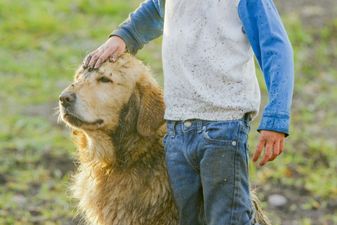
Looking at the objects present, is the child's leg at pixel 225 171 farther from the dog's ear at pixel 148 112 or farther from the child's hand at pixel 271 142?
the dog's ear at pixel 148 112

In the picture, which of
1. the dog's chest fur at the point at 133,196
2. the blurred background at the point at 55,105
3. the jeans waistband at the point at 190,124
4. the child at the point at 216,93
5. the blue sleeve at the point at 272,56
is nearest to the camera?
the blue sleeve at the point at 272,56

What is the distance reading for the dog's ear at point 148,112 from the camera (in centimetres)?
453

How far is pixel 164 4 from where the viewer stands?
459cm

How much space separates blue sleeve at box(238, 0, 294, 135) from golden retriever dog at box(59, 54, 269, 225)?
80 centimetres

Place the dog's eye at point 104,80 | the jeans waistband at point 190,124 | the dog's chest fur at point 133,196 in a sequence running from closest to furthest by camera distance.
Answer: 1. the jeans waistband at point 190,124
2. the dog's eye at point 104,80
3. the dog's chest fur at point 133,196

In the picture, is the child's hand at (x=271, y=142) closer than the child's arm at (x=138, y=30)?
Yes

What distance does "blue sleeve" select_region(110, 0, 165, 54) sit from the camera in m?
4.69

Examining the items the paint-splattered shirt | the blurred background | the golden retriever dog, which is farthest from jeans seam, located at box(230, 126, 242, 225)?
the blurred background

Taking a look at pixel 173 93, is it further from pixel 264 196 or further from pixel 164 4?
pixel 264 196

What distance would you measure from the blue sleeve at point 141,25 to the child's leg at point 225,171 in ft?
2.86

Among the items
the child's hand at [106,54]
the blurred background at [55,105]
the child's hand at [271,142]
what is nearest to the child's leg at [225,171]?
the child's hand at [271,142]

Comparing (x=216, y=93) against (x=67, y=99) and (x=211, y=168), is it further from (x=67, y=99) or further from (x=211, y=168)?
(x=67, y=99)

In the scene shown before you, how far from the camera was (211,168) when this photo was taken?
13.3 ft

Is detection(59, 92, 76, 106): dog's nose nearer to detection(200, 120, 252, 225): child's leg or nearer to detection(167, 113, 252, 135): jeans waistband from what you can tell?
detection(167, 113, 252, 135): jeans waistband
